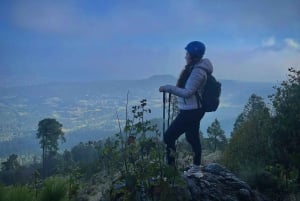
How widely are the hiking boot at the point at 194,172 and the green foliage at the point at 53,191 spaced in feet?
8.26

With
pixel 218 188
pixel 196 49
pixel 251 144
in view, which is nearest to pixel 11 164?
pixel 251 144

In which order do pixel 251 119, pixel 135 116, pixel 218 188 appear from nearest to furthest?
pixel 135 116
pixel 218 188
pixel 251 119

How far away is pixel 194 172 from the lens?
707cm

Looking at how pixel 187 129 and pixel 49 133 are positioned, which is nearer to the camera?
pixel 187 129

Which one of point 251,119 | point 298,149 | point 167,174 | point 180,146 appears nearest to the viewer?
point 167,174

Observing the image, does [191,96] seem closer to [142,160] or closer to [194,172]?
[194,172]

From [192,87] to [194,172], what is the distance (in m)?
1.47

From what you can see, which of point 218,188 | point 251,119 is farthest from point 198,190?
point 251,119

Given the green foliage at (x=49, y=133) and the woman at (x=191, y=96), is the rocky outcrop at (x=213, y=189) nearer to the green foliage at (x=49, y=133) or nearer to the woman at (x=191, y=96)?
the woman at (x=191, y=96)

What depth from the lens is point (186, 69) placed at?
7059mm

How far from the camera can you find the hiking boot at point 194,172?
6.91 metres

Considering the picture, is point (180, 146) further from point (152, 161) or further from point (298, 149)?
point (298, 149)

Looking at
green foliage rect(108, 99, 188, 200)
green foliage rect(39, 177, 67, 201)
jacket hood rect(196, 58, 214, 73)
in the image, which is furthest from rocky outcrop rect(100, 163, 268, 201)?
jacket hood rect(196, 58, 214, 73)

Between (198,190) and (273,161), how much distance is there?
3.92 meters
